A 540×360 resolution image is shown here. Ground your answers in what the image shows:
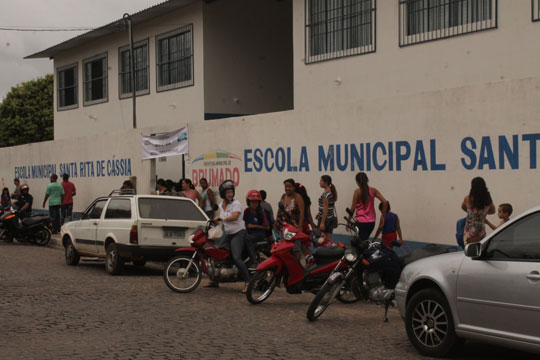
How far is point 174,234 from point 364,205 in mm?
3409

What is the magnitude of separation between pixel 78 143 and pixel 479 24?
15.4 m

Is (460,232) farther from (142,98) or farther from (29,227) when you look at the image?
(142,98)

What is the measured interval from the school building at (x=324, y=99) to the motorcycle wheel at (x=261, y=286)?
3871mm

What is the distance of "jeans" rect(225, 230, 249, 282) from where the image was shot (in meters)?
11.4

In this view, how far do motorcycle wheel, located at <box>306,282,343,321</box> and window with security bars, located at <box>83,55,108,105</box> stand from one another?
22453 mm

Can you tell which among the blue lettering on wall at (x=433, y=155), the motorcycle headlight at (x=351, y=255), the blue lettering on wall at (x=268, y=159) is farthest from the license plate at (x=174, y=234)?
the motorcycle headlight at (x=351, y=255)

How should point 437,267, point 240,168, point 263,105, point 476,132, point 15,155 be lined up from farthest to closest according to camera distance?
point 15,155, point 263,105, point 240,168, point 476,132, point 437,267

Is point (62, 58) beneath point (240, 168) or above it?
above

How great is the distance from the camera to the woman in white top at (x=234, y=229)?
11.4m

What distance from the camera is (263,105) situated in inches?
1013

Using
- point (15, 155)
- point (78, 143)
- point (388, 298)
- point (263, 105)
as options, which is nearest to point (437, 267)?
point (388, 298)

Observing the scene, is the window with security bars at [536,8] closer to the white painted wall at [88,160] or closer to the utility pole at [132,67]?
the white painted wall at [88,160]

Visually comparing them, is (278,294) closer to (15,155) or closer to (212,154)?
(212,154)

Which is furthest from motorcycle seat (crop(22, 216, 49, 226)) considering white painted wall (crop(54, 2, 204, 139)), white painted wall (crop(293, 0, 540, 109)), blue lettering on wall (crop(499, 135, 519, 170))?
blue lettering on wall (crop(499, 135, 519, 170))
